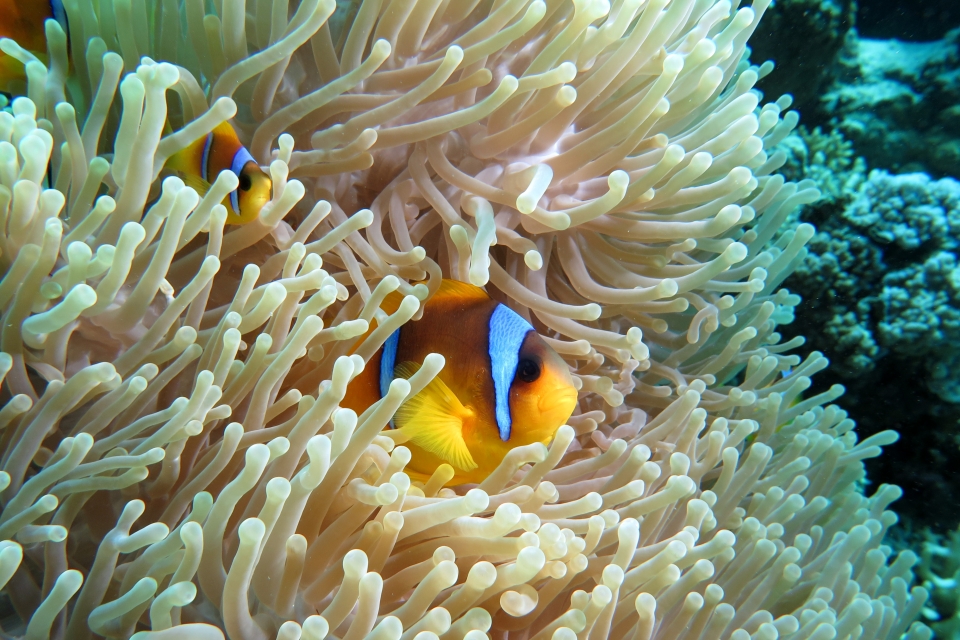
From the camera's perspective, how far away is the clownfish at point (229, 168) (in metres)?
1.01

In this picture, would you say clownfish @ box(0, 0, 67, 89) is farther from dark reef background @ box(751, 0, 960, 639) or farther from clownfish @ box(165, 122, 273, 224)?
dark reef background @ box(751, 0, 960, 639)

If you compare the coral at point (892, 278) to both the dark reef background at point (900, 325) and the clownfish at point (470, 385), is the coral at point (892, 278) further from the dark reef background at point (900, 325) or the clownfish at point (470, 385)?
the clownfish at point (470, 385)

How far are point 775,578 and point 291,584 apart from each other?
93cm

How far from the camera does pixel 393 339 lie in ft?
3.62

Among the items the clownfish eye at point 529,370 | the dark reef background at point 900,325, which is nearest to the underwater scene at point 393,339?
the clownfish eye at point 529,370

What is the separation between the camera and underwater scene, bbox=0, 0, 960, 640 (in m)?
0.85

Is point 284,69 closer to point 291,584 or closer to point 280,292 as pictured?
point 280,292

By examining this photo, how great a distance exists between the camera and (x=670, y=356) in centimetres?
163

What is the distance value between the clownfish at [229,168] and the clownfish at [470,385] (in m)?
0.31

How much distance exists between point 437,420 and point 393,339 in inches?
7.0

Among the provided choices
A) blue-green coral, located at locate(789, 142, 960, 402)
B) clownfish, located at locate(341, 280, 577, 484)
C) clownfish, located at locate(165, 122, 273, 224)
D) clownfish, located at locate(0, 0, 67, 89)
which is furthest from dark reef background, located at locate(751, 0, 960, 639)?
clownfish, located at locate(0, 0, 67, 89)

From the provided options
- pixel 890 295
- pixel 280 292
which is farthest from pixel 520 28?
pixel 890 295

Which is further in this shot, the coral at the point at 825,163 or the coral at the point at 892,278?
the coral at the point at 825,163

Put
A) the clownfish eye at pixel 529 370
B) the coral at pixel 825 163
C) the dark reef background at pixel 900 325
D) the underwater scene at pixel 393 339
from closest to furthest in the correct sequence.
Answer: the underwater scene at pixel 393 339
the clownfish eye at pixel 529 370
the dark reef background at pixel 900 325
the coral at pixel 825 163
